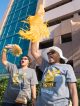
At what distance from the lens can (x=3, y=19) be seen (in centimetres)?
3803

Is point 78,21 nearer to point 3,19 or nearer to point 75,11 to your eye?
point 75,11

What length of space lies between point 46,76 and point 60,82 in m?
0.25

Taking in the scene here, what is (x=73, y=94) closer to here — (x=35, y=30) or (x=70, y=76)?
(x=70, y=76)

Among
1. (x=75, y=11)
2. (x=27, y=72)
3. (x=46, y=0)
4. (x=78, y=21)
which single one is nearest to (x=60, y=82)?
(x=27, y=72)

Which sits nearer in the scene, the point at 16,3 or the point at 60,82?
the point at 60,82

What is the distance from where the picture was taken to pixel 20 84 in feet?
17.1

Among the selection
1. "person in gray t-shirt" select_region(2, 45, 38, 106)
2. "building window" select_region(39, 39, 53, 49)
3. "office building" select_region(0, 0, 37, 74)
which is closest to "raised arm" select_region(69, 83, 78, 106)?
"person in gray t-shirt" select_region(2, 45, 38, 106)

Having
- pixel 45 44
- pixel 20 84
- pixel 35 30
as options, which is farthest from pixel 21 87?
pixel 45 44

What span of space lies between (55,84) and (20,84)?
1.45 m

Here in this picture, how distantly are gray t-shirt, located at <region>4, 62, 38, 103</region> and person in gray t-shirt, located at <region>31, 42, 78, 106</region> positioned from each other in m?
1.10

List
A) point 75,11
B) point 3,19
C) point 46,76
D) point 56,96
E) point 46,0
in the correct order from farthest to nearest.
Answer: point 3,19 < point 46,0 < point 75,11 < point 46,76 < point 56,96

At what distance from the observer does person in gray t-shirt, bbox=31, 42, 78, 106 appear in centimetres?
371

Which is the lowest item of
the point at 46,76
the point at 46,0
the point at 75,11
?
the point at 46,76

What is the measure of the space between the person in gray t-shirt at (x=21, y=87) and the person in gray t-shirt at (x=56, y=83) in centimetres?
110
